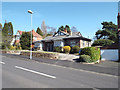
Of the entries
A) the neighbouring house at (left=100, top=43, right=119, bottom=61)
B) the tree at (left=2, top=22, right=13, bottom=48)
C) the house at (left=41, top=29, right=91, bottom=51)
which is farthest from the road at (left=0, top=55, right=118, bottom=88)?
the tree at (left=2, top=22, right=13, bottom=48)

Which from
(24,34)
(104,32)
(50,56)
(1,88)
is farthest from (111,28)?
(1,88)

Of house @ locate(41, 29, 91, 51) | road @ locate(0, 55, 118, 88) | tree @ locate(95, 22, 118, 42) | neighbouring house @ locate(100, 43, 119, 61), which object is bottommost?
road @ locate(0, 55, 118, 88)

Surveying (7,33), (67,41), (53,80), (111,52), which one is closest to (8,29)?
(7,33)

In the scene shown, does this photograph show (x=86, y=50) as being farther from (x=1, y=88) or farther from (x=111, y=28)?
(x=111, y=28)

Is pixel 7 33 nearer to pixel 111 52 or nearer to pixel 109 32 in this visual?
pixel 109 32

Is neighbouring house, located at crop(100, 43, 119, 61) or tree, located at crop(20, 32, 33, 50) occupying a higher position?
tree, located at crop(20, 32, 33, 50)

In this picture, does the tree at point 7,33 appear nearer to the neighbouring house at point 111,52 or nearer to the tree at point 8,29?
the tree at point 8,29

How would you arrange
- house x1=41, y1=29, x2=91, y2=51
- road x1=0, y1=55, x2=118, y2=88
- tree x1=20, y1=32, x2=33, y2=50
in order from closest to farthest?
1. road x1=0, y1=55, x2=118, y2=88
2. house x1=41, y1=29, x2=91, y2=51
3. tree x1=20, y1=32, x2=33, y2=50

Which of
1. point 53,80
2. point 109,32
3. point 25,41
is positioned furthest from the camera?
point 25,41

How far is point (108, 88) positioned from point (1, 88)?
17.1ft

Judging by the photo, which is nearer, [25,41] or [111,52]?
[111,52]

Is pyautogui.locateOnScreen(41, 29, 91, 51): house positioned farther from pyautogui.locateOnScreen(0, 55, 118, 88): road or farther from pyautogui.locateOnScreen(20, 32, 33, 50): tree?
pyautogui.locateOnScreen(0, 55, 118, 88): road

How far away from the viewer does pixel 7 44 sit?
3606cm

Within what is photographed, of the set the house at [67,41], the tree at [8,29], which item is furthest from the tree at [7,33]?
the house at [67,41]
